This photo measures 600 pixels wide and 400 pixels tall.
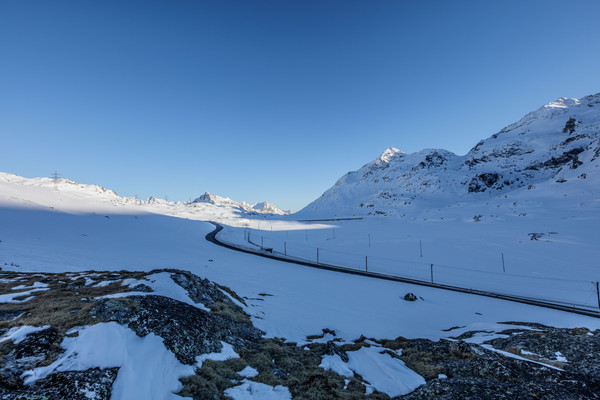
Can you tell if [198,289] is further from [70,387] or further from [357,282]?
[357,282]

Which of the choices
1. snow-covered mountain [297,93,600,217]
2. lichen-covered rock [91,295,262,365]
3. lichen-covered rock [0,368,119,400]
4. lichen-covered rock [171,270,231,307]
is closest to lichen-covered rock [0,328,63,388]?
lichen-covered rock [0,368,119,400]

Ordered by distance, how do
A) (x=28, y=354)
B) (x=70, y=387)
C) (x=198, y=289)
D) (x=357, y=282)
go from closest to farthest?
(x=70, y=387)
(x=28, y=354)
(x=198, y=289)
(x=357, y=282)

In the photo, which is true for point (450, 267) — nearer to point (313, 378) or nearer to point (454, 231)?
point (454, 231)

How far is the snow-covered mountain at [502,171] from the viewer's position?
77994 millimetres

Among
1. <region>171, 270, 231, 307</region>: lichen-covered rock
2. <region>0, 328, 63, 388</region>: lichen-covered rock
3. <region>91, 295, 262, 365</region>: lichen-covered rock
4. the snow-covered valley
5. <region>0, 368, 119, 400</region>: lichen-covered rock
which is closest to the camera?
<region>0, 368, 119, 400</region>: lichen-covered rock

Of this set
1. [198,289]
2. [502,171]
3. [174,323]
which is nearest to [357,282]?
[198,289]

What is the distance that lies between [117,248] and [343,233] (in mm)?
51616

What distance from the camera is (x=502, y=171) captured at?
12088 cm

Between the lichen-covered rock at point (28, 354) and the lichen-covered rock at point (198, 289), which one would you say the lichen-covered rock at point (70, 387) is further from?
the lichen-covered rock at point (198, 289)

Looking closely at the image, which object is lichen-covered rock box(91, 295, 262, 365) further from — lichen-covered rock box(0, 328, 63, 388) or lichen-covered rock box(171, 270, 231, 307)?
lichen-covered rock box(171, 270, 231, 307)

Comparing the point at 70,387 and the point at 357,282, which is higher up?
the point at 70,387

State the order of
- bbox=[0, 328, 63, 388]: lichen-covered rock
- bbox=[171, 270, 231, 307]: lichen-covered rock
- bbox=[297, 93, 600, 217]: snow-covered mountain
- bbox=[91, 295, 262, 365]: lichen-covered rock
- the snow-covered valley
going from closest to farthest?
bbox=[0, 328, 63, 388]: lichen-covered rock
the snow-covered valley
bbox=[91, 295, 262, 365]: lichen-covered rock
bbox=[171, 270, 231, 307]: lichen-covered rock
bbox=[297, 93, 600, 217]: snow-covered mountain

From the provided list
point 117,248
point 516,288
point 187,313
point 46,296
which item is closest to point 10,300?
point 46,296

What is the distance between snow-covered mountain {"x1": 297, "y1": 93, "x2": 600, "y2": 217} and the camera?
256ft
